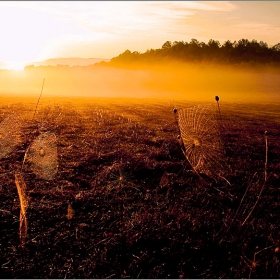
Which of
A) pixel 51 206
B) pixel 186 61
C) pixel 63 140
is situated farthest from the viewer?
pixel 186 61

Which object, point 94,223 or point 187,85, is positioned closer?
point 94,223

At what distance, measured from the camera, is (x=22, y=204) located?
7.22 meters

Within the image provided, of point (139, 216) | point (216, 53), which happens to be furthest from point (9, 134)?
point (216, 53)

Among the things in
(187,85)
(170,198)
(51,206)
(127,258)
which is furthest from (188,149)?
(187,85)

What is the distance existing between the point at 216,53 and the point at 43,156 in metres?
94.4

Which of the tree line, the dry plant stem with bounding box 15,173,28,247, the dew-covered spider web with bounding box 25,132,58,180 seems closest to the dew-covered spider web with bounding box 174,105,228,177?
the dew-covered spider web with bounding box 25,132,58,180

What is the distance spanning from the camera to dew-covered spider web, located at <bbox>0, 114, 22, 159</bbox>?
36.7 ft

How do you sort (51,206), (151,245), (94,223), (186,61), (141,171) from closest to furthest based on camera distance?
(151,245)
(94,223)
(51,206)
(141,171)
(186,61)

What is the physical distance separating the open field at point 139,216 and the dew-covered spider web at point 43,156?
232 millimetres

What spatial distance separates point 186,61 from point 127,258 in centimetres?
10040

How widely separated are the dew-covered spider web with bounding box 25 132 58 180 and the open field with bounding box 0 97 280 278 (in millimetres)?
232

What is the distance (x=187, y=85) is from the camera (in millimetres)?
82812

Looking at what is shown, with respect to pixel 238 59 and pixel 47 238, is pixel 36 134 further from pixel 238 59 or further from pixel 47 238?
pixel 238 59

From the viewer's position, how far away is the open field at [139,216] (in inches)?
209
